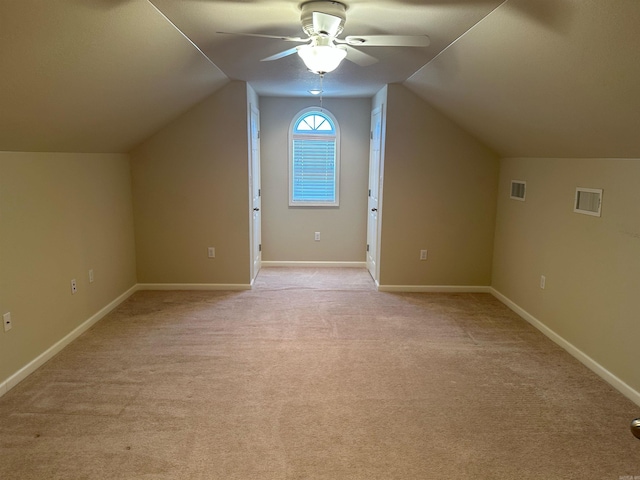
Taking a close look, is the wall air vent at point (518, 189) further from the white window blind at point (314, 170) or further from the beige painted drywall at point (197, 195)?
the beige painted drywall at point (197, 195)

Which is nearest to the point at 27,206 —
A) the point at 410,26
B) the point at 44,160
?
the point at 44,160

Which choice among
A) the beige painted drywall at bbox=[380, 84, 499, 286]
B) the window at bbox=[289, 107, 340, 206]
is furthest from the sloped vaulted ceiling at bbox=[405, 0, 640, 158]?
the window at bbox=[289, 107, 340, 206]

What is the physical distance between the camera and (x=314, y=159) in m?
5.77

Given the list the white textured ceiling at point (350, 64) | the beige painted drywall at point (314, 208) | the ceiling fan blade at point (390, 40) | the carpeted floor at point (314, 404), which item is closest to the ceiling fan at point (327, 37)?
the ceiling fan blade at point (390, 40)

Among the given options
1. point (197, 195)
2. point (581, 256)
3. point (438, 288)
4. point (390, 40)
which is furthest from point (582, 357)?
point (197, 195)

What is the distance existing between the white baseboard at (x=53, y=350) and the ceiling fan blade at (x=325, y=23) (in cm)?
283

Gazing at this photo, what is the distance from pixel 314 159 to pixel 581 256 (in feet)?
11.2

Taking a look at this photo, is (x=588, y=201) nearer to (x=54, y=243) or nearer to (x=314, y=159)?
(x=314, y=159)

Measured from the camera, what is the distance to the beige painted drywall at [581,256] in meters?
2.81

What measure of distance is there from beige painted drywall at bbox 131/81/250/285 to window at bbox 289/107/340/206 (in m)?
1.18

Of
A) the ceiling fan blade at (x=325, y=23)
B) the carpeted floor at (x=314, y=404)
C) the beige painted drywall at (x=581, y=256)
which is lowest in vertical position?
the carpeted floor at (x=314, y=404)

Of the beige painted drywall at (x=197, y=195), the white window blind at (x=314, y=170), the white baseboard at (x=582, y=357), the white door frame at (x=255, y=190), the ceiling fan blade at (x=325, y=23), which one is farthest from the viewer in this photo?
the white window blind at (x=314, y=170)

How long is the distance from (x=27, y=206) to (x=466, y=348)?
3374mm

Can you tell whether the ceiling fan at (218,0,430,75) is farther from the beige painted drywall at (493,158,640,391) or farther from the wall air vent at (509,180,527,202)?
the wall air vent at (509,180,527,202)
